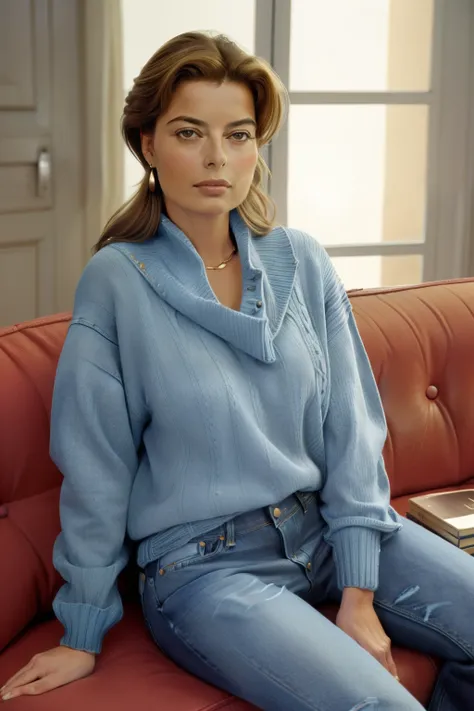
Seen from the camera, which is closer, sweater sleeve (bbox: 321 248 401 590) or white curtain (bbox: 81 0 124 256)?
sweater sleeve (bbox: 321 248 401 590)

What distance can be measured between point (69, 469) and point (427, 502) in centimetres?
73

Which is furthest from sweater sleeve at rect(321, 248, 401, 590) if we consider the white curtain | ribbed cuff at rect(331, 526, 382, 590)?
the white curtain

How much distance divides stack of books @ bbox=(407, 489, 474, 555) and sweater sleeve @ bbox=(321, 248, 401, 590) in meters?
0.17

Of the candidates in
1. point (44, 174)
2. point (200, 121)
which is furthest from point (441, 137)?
point (200, 121)

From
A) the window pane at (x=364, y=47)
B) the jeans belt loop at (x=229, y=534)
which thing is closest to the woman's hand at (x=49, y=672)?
the jeans belt loop at (x=229, y=534)

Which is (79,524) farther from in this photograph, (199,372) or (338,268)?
(338,268)

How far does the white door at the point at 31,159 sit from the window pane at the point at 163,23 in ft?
0.64

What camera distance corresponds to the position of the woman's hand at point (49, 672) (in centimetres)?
129

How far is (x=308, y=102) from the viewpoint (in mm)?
3006

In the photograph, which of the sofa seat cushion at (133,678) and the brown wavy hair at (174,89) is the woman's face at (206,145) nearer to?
the brown wavy hair at (174,89)

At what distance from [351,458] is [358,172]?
1.92 m

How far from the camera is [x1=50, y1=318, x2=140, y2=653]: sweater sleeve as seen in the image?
1.36 meters

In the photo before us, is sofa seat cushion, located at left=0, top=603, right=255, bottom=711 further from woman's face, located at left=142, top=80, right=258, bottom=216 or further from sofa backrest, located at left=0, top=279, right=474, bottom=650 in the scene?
woman's face, located at left=142, top=80, right=258, bottom=216

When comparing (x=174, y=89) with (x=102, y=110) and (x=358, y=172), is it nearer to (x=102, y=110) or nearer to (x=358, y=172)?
(x=102, y=110)
